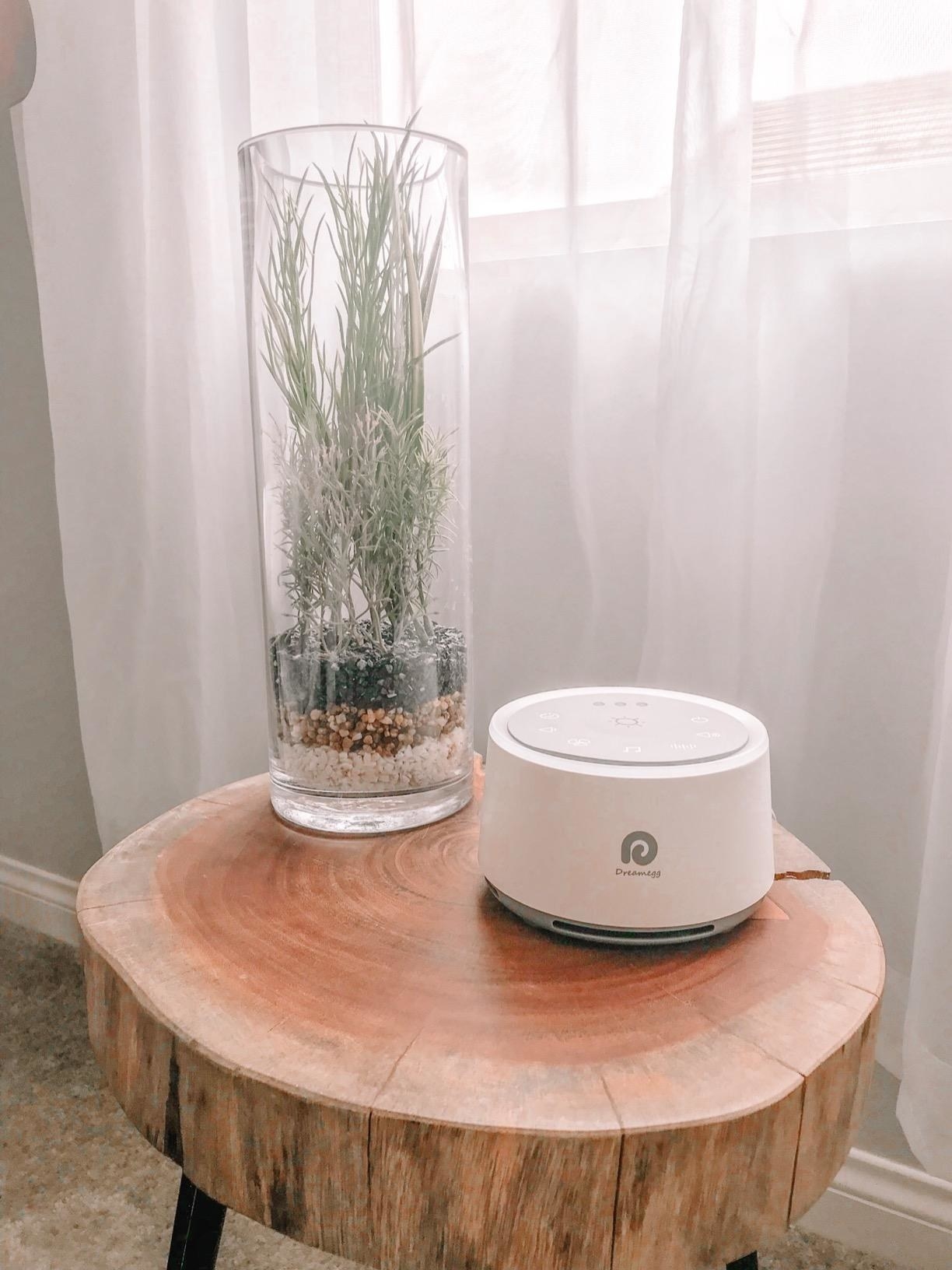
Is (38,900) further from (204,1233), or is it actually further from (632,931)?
(632,931)

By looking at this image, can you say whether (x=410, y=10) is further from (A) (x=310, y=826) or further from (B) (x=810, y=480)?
(A) (x=310, y=826)

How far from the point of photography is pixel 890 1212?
3.10 ft

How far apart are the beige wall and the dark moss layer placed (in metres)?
0.94

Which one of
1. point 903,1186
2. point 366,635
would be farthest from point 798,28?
point 903,1186

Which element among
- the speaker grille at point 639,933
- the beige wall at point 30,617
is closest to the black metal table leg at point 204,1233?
the speaker grille at point 639,933

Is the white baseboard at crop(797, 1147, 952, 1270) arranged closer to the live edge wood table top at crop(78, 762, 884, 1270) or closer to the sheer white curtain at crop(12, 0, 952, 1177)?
the sheer white curtain at crop(12, 0, 952, 1177)

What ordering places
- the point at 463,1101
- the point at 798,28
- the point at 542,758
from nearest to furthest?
1. the point at 463,1101
2. the point at 542,758
3. the point at 798,28

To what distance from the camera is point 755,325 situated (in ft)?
2.54

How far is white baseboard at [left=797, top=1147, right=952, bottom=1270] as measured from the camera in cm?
92

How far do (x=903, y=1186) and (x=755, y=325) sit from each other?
0.81 m

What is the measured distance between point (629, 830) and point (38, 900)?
4.80 ft

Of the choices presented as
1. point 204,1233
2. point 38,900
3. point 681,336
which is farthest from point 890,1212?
point 38,900

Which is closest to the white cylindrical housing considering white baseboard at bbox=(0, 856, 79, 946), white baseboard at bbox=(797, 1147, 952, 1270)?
white baseboard at bbox=(797, 1147, 952, 1270)

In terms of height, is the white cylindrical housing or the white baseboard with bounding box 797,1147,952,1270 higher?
the white cylindrical housing
